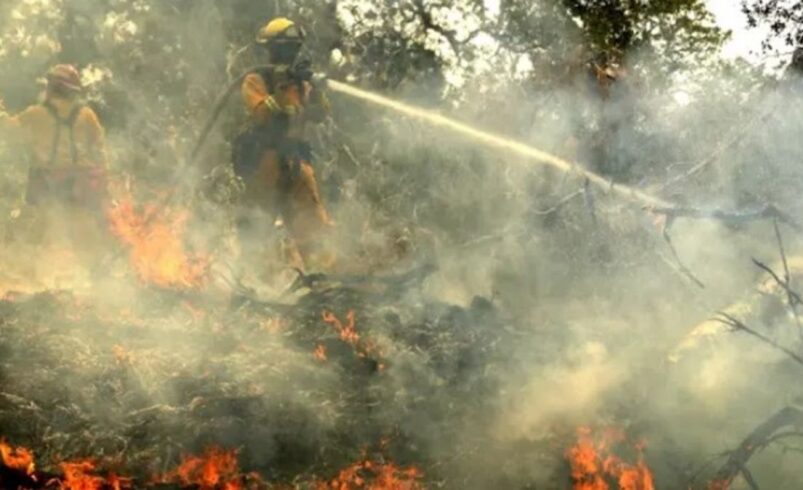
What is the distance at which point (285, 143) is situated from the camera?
9.65 metres

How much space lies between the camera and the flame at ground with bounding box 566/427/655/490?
544cm

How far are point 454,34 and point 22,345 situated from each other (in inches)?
613

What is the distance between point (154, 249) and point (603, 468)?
633 centimetres

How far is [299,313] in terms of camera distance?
7633mm

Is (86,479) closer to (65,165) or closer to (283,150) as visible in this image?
(65,165)

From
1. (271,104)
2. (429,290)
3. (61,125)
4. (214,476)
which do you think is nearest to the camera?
(214,476)

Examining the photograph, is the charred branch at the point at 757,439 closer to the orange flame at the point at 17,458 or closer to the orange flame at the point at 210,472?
the orange flame at the point at 210,472

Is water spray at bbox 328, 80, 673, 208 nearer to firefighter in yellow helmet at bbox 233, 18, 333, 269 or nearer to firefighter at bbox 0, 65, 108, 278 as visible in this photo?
firefighter in yellow helmet at bbox 233, 18, 333, 269

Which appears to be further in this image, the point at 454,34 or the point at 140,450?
the point at 454,34

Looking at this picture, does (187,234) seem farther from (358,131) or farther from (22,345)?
(358,131)

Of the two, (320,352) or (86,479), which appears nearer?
(86,479)

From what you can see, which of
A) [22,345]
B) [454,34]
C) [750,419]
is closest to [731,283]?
[750,419]

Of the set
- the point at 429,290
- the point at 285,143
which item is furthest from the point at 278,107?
the point at 429,290

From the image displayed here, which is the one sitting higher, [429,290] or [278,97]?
[278,97]
